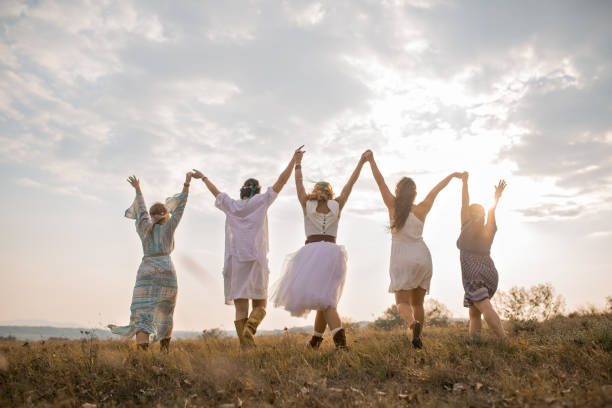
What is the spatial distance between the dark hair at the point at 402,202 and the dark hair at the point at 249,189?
8.95 ft

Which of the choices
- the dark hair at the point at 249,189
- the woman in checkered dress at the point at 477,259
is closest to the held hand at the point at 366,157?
the woman in checkered dress at the point at 477,259

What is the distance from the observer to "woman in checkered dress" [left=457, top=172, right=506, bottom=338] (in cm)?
729

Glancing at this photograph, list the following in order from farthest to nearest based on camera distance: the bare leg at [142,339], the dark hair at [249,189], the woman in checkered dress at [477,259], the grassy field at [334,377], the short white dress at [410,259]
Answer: the dark hair at [249,189] → the woman in checkered dress at [477,259] → the short white dress at [410,259] → the bare leg at [142,339] → the grassy field at [334,377]

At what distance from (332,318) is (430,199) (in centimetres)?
287

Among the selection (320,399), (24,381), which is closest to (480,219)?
(320,399)

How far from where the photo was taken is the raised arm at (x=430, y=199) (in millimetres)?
7570

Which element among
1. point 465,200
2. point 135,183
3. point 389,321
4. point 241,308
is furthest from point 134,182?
point 389,321

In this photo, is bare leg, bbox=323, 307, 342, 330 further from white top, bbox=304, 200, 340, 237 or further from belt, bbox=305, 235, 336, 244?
Result: white top, bbox=304, 200, 340, 237

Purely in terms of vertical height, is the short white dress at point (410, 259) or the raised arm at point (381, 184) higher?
the raised arm at point (381, 184)

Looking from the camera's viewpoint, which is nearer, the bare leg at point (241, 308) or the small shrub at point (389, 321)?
the bare leg at point (241, 308)

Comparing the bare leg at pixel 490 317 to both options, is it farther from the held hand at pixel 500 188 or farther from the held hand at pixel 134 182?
the held hand at pixel 134 182

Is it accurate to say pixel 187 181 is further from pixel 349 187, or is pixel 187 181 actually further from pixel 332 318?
pixel 332 318

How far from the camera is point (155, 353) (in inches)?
233

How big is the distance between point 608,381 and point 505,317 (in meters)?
9.80
